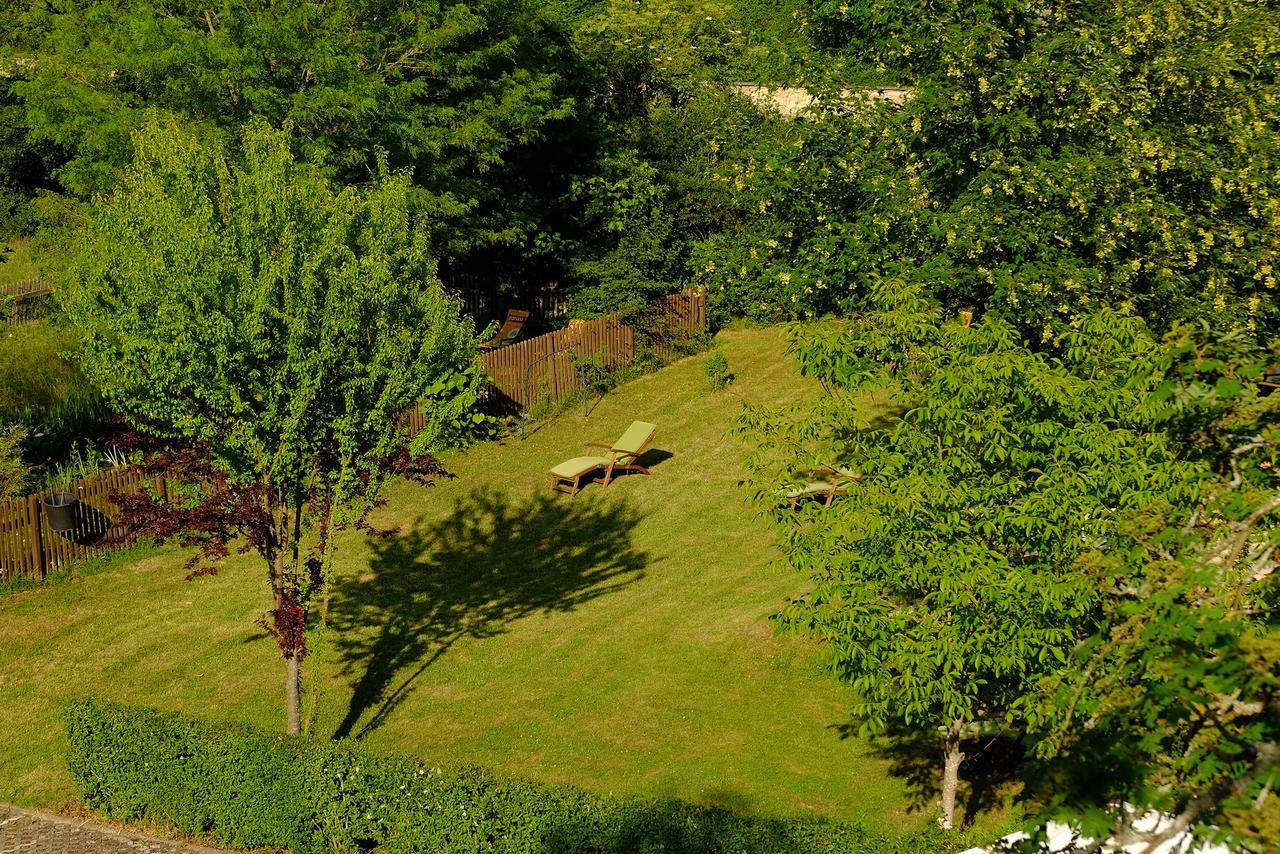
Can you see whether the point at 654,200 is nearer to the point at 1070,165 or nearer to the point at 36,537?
the point at 1070,165

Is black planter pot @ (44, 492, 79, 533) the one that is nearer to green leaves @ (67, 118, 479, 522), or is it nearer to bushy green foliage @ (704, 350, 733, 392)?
green leaves @ (67, 118, 479, 522)

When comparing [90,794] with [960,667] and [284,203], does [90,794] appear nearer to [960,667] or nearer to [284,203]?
[284,203]

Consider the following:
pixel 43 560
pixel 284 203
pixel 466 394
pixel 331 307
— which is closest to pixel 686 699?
pixel 466 394

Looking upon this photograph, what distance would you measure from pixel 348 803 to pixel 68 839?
3.97 metres

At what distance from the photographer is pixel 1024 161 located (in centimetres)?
1788

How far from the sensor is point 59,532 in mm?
21125

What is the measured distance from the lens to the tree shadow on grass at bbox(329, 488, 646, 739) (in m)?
17.7

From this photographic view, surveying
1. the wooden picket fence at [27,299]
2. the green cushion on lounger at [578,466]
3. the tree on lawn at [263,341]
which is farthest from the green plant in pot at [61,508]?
the wooden picket fence at [27,299]

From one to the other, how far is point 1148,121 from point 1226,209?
1.75m

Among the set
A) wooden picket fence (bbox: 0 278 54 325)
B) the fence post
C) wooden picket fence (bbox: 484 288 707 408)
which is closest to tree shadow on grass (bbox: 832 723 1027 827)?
the fence post

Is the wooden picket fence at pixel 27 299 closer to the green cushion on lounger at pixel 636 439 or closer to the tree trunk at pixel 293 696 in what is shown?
the green cushion on lounger at pixel 636 439

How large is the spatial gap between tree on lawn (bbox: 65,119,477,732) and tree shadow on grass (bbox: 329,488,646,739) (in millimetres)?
2746

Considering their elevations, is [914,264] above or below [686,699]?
above

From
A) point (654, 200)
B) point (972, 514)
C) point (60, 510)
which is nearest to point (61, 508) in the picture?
point (60, 510)
